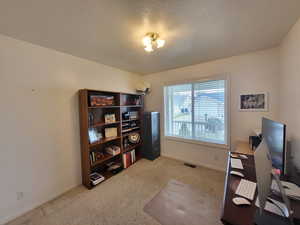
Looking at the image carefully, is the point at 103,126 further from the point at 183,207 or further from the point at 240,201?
the point at 240,201

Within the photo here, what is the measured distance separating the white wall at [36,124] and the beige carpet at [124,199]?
11.2 inches

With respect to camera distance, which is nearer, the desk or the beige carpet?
the desk

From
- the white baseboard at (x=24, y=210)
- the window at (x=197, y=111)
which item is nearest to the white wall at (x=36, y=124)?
the white baseboard at (x=24, y=210)

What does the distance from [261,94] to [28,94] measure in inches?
151

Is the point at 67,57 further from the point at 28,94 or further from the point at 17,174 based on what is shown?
the point at 17,174

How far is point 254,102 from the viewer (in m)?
2.29

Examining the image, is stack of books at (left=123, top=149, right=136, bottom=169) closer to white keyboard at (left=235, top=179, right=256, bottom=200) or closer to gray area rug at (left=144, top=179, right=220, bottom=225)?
gray area rug at (left=144, top=179, right=220, bottom=225)

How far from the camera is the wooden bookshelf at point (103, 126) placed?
2.19 m

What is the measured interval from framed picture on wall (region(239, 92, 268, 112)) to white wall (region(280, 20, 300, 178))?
260mm

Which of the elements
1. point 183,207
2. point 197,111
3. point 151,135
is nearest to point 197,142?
point 197,111

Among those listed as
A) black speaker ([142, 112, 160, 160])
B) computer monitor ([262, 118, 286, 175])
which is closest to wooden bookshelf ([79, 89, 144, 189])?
black speaker ([142, 112, 160, 160])

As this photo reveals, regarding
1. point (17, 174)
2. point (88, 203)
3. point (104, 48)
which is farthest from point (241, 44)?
point (17, 174)

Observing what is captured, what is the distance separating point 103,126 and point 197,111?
87.7 inches

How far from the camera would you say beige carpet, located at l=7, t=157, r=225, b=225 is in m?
1.58
